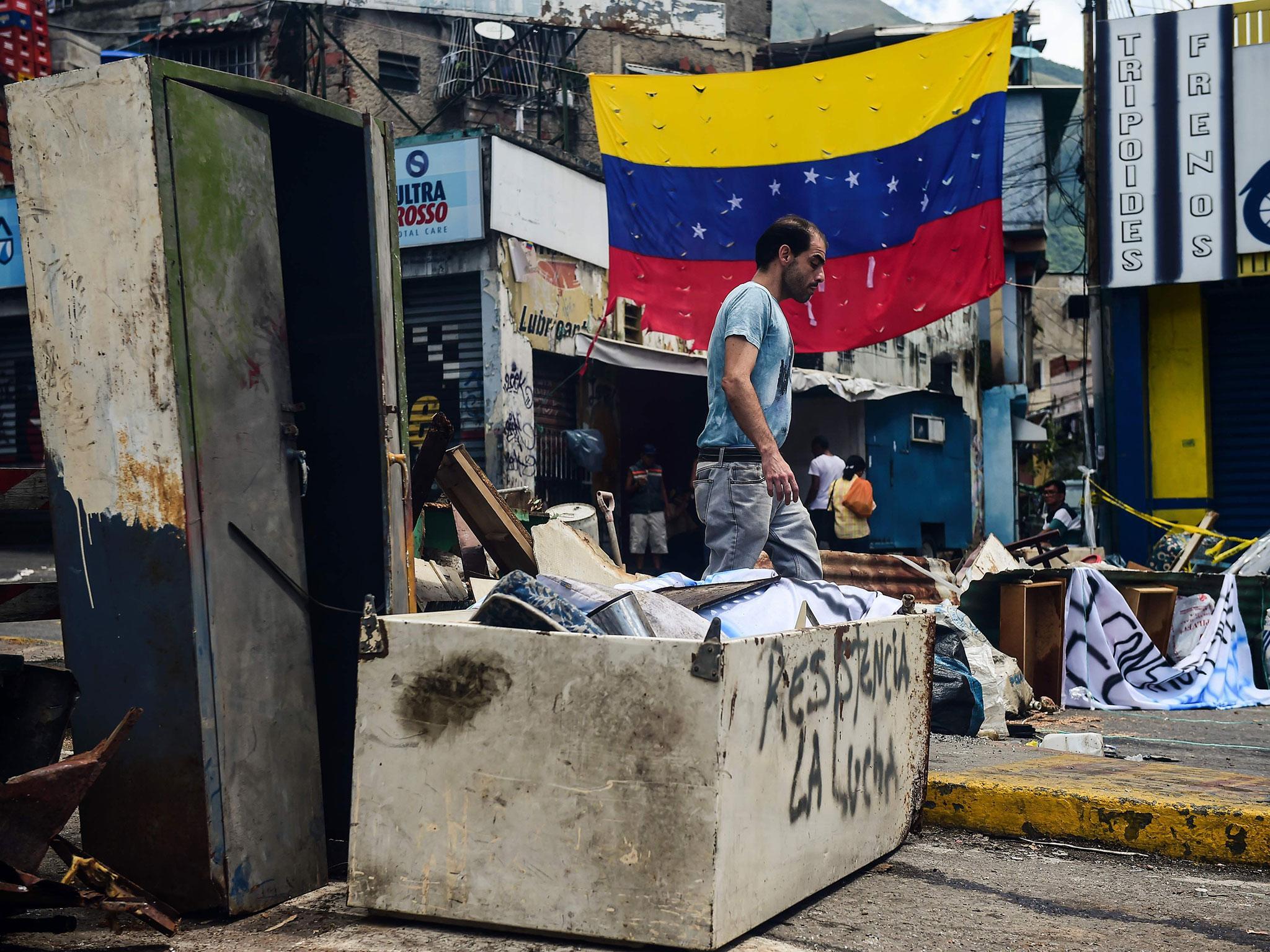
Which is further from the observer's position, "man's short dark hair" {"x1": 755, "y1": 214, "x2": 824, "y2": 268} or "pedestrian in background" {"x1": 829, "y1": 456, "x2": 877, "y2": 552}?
"pedestrian in background" {"x1": 829, "y1": 456, "x2": 877, "y2": 552}

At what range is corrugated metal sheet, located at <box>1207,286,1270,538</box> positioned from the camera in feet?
37.0

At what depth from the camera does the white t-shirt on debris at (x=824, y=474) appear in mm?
14617

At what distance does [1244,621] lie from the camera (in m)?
7.69

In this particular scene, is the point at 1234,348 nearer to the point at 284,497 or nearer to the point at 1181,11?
the point at 1181,11

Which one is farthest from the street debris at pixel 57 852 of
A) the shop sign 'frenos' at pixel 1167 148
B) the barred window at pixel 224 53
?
the barred window at pixel 224 53

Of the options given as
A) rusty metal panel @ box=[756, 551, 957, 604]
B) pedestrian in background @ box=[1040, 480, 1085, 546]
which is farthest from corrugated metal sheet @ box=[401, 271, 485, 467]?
rusty metal panel @ box=[756, 551, 957, 604]

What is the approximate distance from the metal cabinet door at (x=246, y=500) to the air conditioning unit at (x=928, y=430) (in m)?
19.9

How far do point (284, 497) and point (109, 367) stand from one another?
528 mm

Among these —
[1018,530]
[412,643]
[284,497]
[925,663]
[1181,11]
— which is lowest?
[1018,530]

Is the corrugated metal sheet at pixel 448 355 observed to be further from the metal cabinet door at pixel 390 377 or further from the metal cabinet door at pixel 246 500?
the metal cabinet door at pixel 246 500

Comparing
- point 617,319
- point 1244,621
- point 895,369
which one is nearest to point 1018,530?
point 895,369

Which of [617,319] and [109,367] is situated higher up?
[617,319]

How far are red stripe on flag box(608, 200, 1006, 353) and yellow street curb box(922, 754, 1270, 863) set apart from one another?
4.21 meters

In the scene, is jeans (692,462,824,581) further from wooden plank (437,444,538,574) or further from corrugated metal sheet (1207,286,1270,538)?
corrugated metal sheet (1207,286,1270,538)
